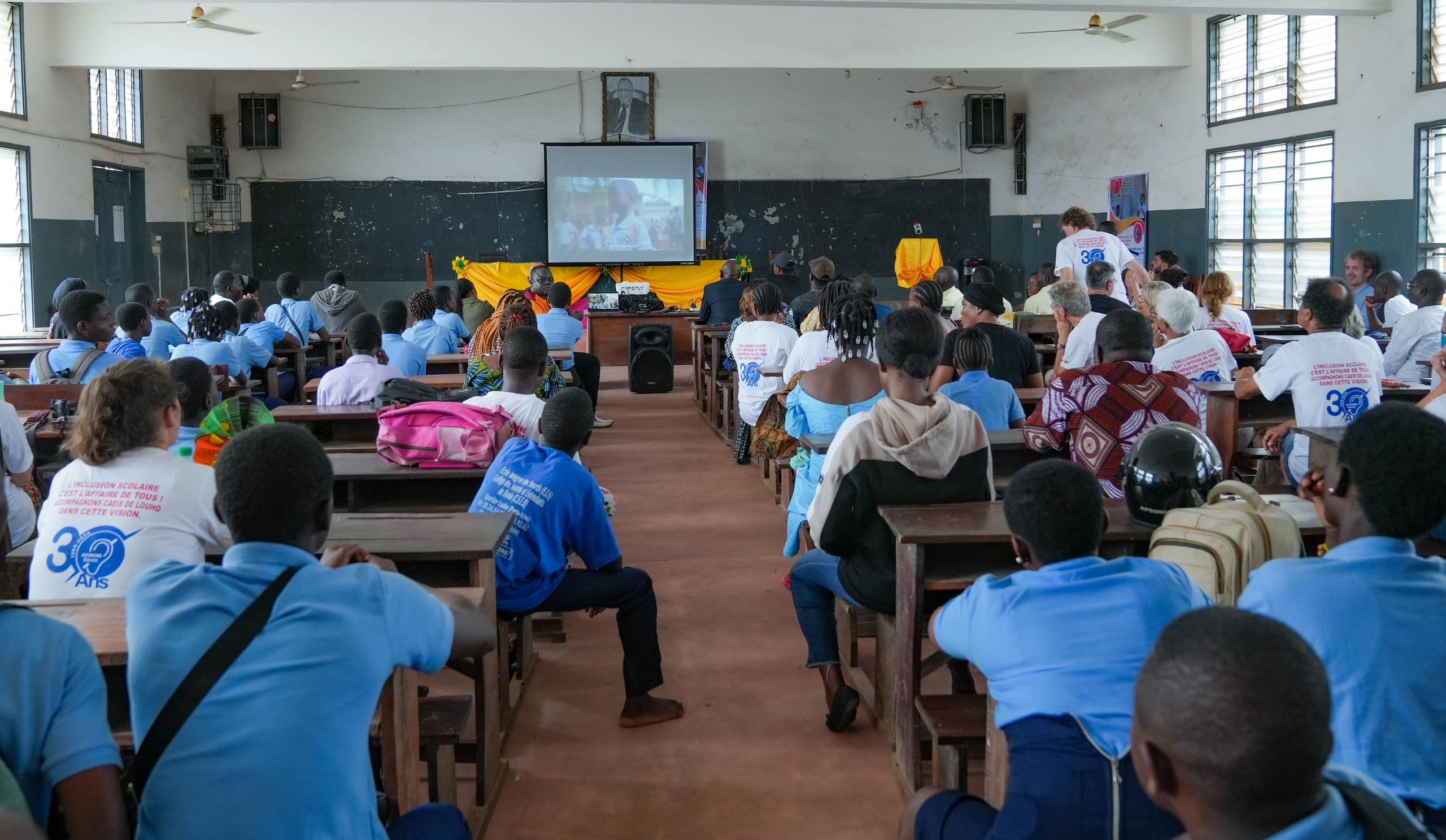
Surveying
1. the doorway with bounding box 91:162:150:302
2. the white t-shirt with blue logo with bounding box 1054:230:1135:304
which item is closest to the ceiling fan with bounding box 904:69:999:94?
the white t-shirt with blue logo with bounding box 1054:230:1135:304

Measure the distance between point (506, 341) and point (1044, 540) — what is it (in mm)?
2572

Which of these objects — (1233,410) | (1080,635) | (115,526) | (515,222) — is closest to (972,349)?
(1233,410)

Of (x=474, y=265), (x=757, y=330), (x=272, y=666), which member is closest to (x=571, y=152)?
(x=474, y=265)

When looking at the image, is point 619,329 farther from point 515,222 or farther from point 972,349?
point 972,349

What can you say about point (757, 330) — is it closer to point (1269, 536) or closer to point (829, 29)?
point (1269, 536)

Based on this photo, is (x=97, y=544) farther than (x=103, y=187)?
No

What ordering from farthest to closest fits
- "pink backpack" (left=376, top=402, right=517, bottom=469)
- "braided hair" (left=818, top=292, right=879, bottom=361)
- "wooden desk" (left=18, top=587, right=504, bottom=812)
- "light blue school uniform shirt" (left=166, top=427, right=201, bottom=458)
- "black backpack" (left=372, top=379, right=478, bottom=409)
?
1. "braided hair" (left=818, top=292, right=879, bottom=361)
2. "black backpack" (left=372, top=379, right=478, bottom=409)
3. "pink backpack" (left=376, top=402, right=517, bottom=469)
4. "light blue school uniform shirt" (left=166, top=427, right=201, bottom=458)
5. "wooden desk" (left=18, top=587, right=504, bottom=812)

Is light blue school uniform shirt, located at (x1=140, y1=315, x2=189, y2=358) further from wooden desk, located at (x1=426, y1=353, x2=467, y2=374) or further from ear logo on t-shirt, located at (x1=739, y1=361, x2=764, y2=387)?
ear logo on t-shirt, located at (x1=739, y1=361, x2=764, y2=387)

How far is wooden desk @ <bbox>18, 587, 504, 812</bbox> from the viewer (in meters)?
1.94

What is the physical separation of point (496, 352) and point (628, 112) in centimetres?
921

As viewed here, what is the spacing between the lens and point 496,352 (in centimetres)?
564

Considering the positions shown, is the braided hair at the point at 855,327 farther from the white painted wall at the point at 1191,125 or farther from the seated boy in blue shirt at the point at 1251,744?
the white painted wall at the point at 1191,125

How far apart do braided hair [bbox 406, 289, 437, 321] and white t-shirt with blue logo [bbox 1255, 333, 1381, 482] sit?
5.26 metres

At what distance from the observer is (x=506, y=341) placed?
13.2 ft
